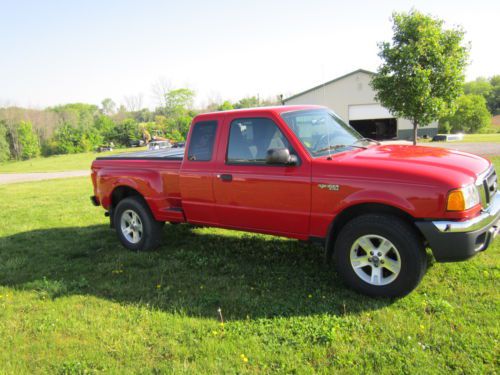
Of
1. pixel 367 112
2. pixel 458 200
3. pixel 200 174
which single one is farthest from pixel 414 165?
pixel 367 112

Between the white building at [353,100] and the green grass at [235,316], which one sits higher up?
the white building at [353,100]

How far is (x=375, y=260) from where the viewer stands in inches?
154

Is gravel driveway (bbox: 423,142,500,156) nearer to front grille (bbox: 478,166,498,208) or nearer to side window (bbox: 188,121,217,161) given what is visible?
front grille (bbox: 478,166,498,208)

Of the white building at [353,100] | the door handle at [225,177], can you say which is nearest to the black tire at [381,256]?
the door handle at [225,177]

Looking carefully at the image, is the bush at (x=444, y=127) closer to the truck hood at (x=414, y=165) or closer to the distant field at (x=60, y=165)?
the distant field at (x=60, y=165)

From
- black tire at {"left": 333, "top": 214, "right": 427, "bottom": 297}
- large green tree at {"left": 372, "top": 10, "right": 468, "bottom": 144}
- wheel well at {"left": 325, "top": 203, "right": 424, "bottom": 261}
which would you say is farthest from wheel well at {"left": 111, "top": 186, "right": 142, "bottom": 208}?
large green tree at {"left": 372, "top": 10, "right": 468, "bottom": 144}

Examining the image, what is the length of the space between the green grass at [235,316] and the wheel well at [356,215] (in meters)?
0.55

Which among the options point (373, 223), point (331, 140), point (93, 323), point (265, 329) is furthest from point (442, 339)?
point (93, 323)

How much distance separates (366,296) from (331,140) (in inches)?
71.0

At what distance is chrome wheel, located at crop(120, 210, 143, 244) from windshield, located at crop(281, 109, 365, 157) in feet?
9.70

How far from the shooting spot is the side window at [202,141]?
5035 millimetres

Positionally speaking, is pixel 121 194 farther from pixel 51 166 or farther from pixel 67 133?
pixel 67 133

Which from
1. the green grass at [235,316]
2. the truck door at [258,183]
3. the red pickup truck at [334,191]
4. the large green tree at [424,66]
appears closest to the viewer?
the green grass at [235,316]

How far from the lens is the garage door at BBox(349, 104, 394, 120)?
36.9 metres
